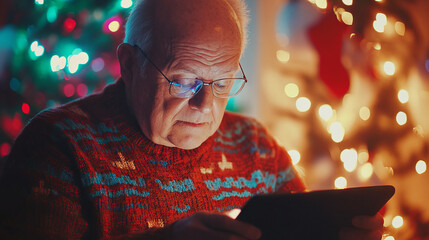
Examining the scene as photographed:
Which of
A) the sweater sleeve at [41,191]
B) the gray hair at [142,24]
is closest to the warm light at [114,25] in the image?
the gray hair at [142,24]

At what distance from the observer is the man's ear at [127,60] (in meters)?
1.23

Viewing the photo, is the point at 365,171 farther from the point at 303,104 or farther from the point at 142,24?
the point at 142,24

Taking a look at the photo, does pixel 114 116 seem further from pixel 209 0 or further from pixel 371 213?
pixel 371 213

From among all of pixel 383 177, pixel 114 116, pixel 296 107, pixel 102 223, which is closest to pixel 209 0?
pixel 114 116

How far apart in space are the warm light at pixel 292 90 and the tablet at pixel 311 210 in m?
1.65

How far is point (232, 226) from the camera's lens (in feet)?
2.72

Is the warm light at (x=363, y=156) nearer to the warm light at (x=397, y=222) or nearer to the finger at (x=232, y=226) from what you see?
the warm light at (x=397, y=222)

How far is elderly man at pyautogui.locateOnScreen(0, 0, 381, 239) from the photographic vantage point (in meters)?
1.02

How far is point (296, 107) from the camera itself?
267 cm

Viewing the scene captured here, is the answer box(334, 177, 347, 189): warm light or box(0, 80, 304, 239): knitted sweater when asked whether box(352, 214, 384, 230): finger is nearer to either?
box(0, 80, 304, 239): knitted sweater

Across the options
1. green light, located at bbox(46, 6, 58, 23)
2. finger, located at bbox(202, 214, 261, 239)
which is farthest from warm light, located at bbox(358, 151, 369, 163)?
green light, located at bbox(46, 6, 58, 23)

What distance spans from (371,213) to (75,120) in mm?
898

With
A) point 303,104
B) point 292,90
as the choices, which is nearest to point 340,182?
point 303,104

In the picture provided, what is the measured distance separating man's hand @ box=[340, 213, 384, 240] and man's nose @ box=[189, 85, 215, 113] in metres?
0.53
